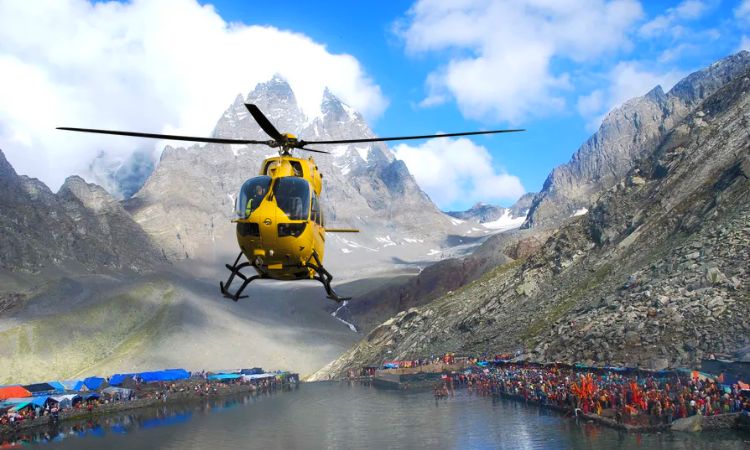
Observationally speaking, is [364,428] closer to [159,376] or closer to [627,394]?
[627,394]

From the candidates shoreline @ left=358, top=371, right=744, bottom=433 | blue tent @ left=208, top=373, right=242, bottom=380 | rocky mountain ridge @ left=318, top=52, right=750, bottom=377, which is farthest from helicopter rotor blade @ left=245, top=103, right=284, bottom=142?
blue tent @ left=208, top=373, right=242, bottom=380

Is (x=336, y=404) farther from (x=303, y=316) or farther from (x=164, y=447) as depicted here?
(x=303, y=316)

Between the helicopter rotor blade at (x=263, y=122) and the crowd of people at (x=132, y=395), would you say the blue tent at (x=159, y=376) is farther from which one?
the helicopter rotor blade at (x=263, y=122)

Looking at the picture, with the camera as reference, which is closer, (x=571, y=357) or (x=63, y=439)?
(x=63, y=439)

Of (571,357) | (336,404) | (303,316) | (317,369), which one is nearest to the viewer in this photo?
(571,357)

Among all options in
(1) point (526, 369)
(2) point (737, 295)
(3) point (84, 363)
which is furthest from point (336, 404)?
(3) point (84, 363)
